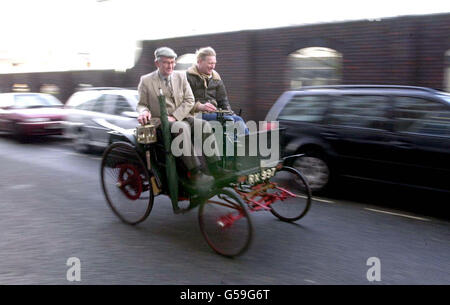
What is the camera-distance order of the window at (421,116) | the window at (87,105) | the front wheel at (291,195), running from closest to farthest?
the front wheel at (291,195), the window at (421,116), the window at (87,105)

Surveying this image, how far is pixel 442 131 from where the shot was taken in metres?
5.29

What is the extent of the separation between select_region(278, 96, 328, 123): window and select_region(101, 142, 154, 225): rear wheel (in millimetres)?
3000

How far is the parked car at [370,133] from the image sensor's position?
5340 mm

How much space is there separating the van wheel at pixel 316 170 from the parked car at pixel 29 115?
7965mm

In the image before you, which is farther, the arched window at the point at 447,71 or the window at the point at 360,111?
the arched window at the point at 447,71

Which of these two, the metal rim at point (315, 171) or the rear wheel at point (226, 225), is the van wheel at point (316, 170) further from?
the rear wheel at point (226, 225)

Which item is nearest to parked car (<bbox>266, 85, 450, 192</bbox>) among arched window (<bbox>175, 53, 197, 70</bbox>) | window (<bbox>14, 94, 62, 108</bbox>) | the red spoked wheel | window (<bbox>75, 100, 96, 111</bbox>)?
the red spoked wheel

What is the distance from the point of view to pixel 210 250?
165 inches

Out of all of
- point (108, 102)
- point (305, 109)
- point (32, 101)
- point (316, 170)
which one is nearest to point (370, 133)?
point (316, 170)

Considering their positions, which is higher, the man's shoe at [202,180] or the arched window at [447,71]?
the arched window at [447,71]

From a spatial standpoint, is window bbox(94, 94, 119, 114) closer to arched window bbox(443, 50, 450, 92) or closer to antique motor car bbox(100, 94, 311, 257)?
antique motor car bbox(100, 94, 311, 257)

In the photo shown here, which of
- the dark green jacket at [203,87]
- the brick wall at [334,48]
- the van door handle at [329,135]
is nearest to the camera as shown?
the dark green jacket at [203,87]
